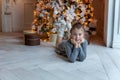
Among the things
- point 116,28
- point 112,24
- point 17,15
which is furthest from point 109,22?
point 17,15

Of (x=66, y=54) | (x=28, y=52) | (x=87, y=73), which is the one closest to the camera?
(x=87, y=73)

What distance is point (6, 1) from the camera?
5.84 m

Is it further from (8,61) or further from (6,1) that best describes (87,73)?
(6,1)

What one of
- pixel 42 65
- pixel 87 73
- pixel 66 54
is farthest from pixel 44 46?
pixel 87 73

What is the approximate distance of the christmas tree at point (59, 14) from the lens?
4.53m

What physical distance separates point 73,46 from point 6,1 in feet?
10.0

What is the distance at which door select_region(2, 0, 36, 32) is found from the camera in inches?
232

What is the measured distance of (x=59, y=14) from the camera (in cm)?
457

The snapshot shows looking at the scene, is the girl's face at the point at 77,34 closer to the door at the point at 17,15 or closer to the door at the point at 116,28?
the door at the point at 116,28

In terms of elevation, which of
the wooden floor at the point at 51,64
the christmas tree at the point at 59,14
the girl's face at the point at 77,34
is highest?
the christmas tree at the point at 59,14

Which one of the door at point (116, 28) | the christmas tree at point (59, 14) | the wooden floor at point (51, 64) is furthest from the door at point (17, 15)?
the door at point (116, 28)

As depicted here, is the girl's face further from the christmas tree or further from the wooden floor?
the christmas tree

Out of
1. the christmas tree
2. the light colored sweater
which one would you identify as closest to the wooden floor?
the light colored sweater

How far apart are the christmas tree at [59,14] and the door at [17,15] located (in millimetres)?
1151
